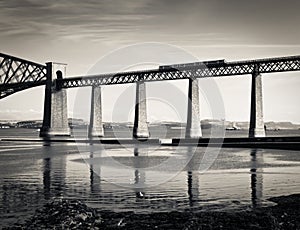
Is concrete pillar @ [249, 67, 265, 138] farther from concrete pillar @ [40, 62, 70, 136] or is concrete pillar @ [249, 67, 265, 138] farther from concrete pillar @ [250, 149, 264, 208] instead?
concrete pillar @ [40, 62, 70, 136]

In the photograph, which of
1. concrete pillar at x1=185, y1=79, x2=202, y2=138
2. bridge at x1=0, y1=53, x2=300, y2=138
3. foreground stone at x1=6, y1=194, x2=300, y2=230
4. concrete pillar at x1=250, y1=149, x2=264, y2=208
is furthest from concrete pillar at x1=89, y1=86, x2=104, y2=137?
foreground stone at x1=6, y1=194, x2=300, y2=230

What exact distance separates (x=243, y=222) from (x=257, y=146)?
51.7 m

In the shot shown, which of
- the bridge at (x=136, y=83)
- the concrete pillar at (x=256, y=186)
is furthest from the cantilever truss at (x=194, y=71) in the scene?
the concrete pillar at (x=256, y=186)

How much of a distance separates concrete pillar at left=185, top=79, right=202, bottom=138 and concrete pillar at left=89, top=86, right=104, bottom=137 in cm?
3265

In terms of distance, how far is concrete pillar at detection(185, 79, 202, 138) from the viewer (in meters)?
88.6

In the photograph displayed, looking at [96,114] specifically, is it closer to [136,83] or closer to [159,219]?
[136,83]

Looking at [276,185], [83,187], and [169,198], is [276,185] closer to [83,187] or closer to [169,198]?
[169,198]

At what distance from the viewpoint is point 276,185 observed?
23141 millimetres

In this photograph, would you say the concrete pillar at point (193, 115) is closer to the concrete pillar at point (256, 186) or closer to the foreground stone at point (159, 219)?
the concrete pillar at point (256, 186)

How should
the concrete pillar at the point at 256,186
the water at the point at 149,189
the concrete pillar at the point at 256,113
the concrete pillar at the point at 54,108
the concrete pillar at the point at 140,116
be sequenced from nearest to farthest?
the water at the point at 149,189
the concrete pillar at the point at 256,186
the concrete pillar at the point at 256,113
the concrete pillar at the point at 140,116
the concrete pillar at the point at 54,108

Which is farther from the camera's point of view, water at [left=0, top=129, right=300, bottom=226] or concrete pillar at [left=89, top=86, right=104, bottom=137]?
concrete pillar at [left=89, top=86, right=104, bottom=137]

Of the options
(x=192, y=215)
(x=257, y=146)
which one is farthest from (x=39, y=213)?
(x=257, y=146)

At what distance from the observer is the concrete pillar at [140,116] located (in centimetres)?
10369

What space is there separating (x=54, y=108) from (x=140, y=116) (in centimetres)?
3155
